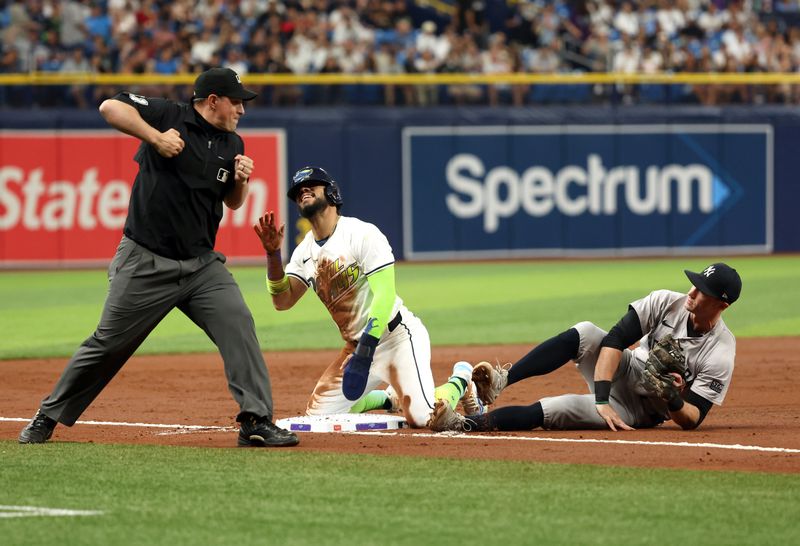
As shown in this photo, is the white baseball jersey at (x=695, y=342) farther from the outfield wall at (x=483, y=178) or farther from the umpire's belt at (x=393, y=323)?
the outfield wall at (x=483, y=178)

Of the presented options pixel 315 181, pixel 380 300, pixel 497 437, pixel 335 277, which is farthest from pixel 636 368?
pixel 315 181

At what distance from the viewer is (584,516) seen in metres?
5.36

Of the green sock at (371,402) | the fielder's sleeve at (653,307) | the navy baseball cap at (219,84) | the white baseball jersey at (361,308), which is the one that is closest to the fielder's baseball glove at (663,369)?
the fielder's sleeve at (653,307)

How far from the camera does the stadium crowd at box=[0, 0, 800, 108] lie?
22.4 meters

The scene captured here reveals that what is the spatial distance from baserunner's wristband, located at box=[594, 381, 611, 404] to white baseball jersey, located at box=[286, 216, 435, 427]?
3.17 ft

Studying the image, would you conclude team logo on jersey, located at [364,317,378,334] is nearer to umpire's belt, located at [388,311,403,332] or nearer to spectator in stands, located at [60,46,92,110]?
umpire's belt, located at [388,311,403,332]

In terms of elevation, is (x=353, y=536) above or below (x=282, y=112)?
below

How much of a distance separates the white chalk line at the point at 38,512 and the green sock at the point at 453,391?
285 centimetres

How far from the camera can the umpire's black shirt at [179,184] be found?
711cm

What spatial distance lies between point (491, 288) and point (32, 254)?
7.83 metres

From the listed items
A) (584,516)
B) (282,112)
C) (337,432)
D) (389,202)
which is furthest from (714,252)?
(584,516)

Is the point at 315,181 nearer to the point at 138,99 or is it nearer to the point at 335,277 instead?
the point at 335,277

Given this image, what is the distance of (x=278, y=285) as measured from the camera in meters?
7.83

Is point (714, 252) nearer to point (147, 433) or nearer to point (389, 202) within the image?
Result: point (389, 202)
